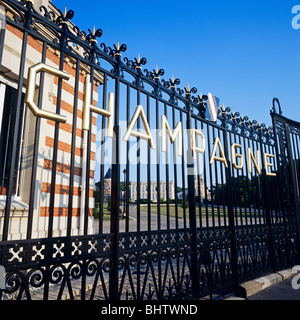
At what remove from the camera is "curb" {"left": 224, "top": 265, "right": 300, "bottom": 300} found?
13.5 ft

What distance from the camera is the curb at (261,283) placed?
13.5ft

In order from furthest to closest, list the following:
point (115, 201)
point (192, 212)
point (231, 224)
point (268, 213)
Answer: point (268, 213), point (231, 224), point (192, 212), point (115, 201)

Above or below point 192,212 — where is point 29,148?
above

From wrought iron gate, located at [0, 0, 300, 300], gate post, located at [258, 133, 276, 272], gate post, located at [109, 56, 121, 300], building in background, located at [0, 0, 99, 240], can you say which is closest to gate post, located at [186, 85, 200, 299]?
wrought iron gate, located at [0, 0, 300, 300]

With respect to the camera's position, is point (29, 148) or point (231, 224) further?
point (231, 224)

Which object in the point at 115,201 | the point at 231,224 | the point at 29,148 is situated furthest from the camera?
the point at 231,224

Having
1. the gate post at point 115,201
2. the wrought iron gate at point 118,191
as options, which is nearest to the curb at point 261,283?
the wrought iron gate at point 118,191

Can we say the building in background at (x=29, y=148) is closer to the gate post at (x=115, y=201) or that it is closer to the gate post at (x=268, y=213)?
the gate post at (x=115, y=201)

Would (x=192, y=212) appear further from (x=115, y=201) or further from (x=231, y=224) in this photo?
(x=115, y=201)

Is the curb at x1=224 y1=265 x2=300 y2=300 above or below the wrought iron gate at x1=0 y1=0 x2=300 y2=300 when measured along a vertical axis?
below

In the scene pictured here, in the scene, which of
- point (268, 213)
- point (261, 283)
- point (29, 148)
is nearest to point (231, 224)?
point (261, 283)

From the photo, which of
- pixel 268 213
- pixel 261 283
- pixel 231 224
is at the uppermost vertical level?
pixel 268 213

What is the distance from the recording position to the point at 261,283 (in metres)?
4.51

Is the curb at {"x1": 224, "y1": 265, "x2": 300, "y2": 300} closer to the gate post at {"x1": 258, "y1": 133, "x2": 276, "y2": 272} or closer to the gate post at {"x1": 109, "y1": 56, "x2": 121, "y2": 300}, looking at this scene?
the gate post at {"x1": 258, "y1": 133, "x2": 276, "y2": 272}
